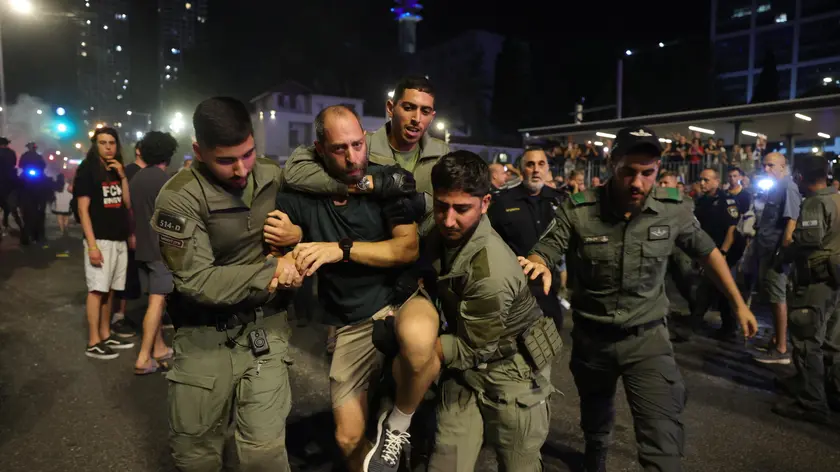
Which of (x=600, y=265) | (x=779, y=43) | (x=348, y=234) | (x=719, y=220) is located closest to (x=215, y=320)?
(x=348, y=234)

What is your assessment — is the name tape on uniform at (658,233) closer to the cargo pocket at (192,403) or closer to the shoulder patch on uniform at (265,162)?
the shoulder patch on uniform at (265,162)

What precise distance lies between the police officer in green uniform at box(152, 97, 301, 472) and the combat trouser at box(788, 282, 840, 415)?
4.31 metres

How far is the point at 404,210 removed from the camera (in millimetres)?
2676

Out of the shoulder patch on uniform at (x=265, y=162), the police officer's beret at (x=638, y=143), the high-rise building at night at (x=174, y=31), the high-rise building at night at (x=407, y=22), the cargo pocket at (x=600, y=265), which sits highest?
the high-rise building at night at (x=174, y=31)

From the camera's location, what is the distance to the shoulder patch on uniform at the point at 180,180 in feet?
7.79

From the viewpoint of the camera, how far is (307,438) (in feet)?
12.8

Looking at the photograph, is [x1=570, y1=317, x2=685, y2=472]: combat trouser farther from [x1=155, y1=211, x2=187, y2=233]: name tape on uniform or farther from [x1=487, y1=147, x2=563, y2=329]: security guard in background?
[x1=155, y1=211, x2=187, y2=233]: name tape on uniform

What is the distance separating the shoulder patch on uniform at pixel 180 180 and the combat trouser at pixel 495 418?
155cm

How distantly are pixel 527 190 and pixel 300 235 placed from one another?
289 centimetres

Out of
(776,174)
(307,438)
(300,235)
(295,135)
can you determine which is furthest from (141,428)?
(295,135)

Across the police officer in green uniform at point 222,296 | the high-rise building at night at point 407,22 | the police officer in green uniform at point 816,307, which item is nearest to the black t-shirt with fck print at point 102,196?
the police officer in green uniform at point 222,296

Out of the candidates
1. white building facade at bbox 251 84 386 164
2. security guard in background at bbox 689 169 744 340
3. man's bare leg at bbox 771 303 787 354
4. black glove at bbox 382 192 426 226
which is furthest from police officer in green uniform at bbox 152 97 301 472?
white building facade at bbox 251 84 386 164

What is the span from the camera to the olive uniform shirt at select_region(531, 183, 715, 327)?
9.74 ft

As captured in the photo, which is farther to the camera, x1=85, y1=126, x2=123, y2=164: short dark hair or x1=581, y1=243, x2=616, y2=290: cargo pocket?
x1=85, y1=126, x2=123, y2=164: short dark hair
